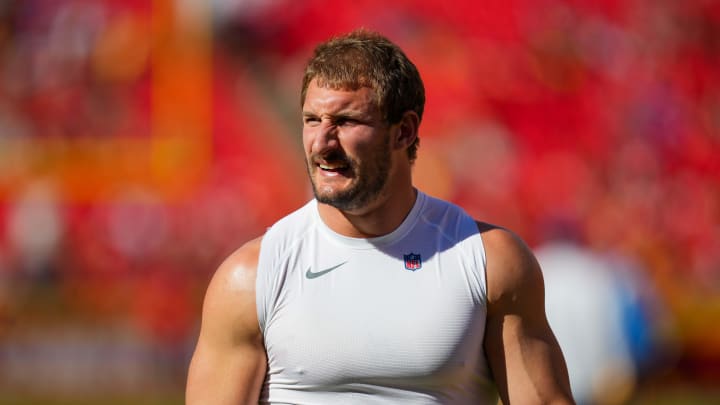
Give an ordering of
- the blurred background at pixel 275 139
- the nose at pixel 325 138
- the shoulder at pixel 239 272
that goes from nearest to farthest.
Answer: the nose at pixel 325 138
the shoulder at pixel 239 272
the blurred background at pixel 275 139

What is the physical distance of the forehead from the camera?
3258 mm

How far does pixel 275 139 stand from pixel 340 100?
10.2 metres

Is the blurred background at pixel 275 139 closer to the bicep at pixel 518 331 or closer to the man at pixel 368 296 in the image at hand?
the man at pixel 368 296

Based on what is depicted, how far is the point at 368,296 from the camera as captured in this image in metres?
3.33

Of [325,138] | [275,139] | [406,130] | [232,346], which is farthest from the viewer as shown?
[275,139]

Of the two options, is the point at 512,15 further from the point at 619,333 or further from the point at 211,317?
the point at 211,317

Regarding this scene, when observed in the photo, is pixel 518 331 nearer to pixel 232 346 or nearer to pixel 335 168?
pixel 335 168

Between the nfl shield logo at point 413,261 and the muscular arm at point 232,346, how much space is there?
1.50ft

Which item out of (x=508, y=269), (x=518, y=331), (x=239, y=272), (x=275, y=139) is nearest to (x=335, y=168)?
(x=239, y=272)

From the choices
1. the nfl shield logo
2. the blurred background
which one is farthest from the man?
the blurred background

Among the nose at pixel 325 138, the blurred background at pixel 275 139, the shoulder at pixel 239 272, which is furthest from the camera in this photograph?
the blurred background at pixel 275 139

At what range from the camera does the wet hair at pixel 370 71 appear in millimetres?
3301

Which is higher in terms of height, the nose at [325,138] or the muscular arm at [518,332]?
the nose at [325,138]

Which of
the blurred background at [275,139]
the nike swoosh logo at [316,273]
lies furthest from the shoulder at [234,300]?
the blurred background at [275,139]
